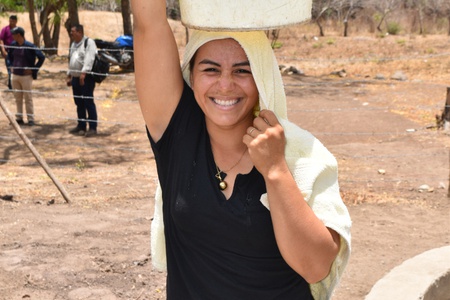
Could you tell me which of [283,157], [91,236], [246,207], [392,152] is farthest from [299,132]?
[392,152]

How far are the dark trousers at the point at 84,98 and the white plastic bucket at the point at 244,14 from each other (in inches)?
312

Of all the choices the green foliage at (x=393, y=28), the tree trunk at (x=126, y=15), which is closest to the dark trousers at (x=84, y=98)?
the tree trunk at (x=126, y=15)

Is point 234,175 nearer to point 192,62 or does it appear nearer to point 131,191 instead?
point 192,62

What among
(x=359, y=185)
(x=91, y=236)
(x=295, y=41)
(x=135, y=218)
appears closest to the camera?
(x=91, y=236)

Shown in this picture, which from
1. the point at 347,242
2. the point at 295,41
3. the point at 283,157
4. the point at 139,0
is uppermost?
the point at 139,0

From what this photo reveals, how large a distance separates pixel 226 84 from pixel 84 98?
850 centimetres

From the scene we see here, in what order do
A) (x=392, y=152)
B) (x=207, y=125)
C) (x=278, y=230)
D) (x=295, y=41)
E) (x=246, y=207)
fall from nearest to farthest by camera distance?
(x=278, y=230)
(x=246, y=207)
(x=207, y=125)
(x=392, y=152)
(x=295, y=41)

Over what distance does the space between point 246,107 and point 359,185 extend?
5725 mm

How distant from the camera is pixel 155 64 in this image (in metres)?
1.78

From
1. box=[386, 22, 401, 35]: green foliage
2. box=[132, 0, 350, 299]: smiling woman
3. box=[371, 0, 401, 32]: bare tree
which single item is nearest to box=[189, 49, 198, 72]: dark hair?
box=[132, 0, 350, 299]: smiling woman

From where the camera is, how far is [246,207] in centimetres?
170

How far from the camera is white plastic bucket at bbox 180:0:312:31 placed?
5.33 ft

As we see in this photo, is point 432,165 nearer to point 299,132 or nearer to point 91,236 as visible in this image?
point 91,236

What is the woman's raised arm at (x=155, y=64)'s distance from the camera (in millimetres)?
1771
